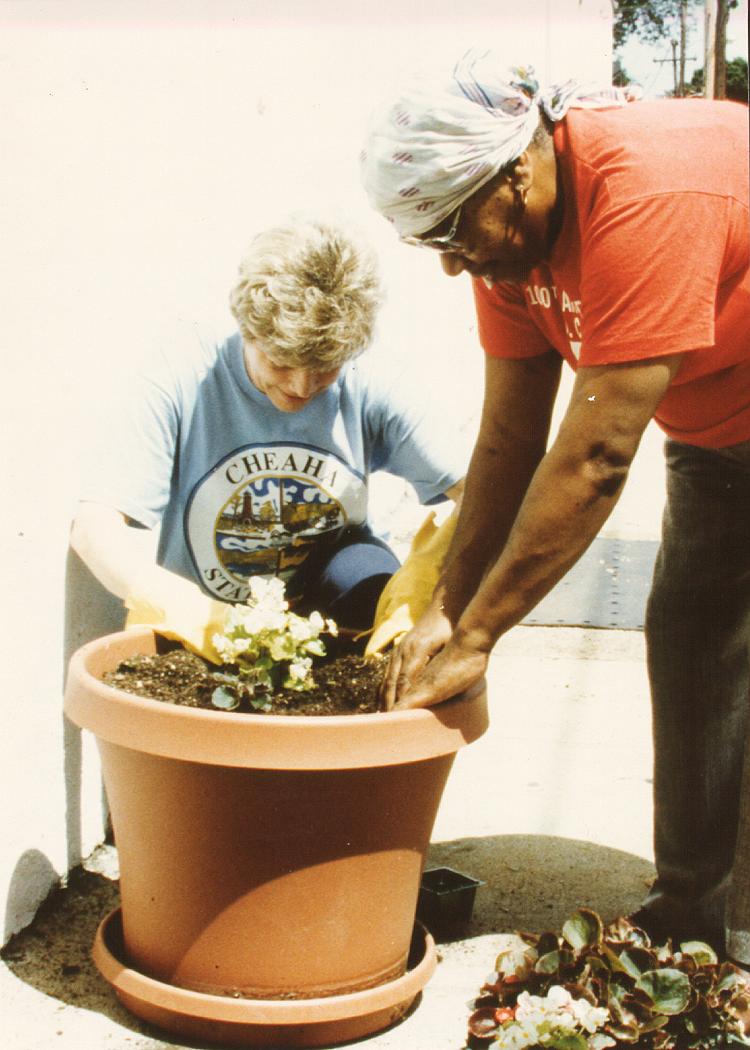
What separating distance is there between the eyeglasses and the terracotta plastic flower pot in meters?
0.66

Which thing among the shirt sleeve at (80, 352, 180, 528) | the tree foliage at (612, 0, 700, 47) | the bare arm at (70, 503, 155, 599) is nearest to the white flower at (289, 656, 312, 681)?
the bare arm at (70, 503, 155, 599)

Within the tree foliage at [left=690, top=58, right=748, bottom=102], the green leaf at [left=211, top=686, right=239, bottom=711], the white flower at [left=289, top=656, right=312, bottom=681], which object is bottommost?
the green leaf at [left=211, top=686, right=239, bottom=711]

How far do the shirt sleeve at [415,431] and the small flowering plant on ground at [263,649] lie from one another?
1.81 feet

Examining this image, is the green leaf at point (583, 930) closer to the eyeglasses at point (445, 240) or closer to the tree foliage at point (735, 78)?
the eyeglasses at point (445, 240)

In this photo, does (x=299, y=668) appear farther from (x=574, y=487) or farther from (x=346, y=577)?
(x=574, y=487)

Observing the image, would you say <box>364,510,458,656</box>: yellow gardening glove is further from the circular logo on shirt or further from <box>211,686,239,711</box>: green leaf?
<box>211,686,239,711</box>: green leaf

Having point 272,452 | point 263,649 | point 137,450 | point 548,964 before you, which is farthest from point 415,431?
point 548,964

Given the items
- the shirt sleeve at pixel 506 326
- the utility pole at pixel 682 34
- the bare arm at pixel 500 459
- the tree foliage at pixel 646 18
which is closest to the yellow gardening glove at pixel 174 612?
the bare arm at pixel 500 459

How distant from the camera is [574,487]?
1645 mm

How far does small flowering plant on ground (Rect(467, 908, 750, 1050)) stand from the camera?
179cm

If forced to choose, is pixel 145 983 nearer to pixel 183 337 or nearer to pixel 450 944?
pixel 450 944

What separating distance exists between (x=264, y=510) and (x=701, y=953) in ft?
3.58

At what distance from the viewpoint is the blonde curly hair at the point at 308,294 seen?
2109mm

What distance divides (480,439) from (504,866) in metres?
1.01
